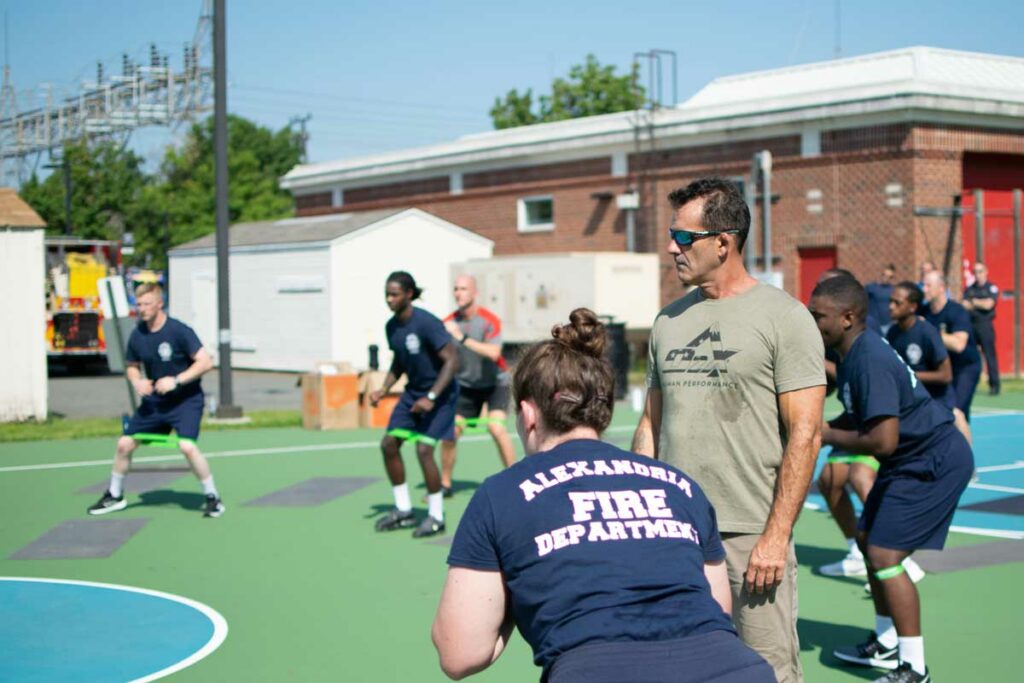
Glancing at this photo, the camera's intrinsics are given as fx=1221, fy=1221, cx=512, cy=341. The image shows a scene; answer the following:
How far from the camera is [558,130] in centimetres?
3250

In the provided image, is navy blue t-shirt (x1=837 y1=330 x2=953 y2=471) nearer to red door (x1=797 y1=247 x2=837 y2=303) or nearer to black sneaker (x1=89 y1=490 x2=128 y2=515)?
black sneaker (x1=89 y1=490 x2=128 y2=515)

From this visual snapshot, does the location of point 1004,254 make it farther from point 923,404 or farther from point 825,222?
point 923,404

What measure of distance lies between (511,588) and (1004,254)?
84.2ft

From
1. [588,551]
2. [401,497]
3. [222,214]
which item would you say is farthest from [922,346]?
[222,214]

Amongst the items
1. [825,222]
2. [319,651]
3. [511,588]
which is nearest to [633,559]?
[511,588]

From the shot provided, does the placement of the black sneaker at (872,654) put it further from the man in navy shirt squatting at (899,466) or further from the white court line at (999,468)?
the white court line at (999,468)

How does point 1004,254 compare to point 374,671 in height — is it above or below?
above

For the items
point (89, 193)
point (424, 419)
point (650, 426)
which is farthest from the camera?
point (89, 193)

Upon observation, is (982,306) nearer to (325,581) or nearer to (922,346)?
(922,346)

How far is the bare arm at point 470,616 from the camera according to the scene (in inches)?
115

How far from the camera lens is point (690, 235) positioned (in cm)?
441

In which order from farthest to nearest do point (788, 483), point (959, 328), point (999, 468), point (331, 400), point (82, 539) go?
1. point (331, 400)
2. point (999, 468)
3. point (959, 328)
4. point (82, 539)
5. point (788, 483)

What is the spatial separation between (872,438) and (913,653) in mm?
1144

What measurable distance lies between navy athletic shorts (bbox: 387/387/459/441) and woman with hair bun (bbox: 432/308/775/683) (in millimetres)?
6844
